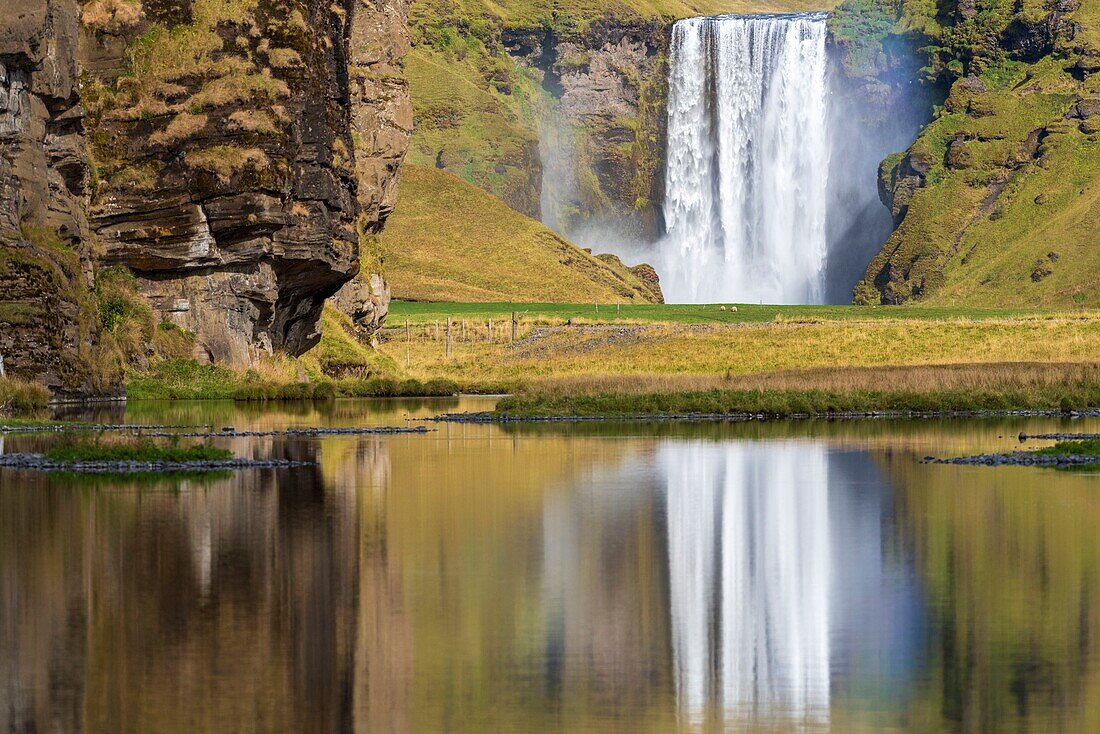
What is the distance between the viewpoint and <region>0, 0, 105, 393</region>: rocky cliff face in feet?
152

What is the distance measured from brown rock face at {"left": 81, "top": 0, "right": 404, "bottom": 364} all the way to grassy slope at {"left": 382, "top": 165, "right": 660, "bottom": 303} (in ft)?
312

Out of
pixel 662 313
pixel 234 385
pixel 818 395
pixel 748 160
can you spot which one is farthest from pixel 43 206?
pixel 748 160

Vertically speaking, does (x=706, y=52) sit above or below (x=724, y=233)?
above

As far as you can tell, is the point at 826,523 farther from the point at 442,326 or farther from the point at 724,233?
the point at 724,233

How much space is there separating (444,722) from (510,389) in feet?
193

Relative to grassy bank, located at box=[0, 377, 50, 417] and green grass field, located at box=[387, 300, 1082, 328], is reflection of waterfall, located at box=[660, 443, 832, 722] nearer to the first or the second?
grassy bank, located at box=[0, 377, 50, 417]

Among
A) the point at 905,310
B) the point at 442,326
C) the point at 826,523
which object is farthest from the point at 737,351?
the point at 826,523

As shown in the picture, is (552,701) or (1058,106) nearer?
(552,701)

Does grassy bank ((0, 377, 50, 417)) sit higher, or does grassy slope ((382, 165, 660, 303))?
grassy slope ((382, 165, 660, 303))

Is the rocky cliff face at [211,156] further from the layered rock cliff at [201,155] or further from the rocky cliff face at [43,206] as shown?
the rocky cliff face at [43,206]

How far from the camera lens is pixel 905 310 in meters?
148

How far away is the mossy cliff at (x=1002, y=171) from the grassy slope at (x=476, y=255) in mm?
30558

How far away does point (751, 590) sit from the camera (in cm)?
1869

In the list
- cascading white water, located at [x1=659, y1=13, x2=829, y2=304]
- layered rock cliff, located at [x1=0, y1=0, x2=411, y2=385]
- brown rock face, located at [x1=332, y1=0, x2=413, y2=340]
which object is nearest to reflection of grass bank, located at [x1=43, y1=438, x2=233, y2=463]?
layered rock cliff, located at [x1=0, y1=0, x2=411, y2=385]
